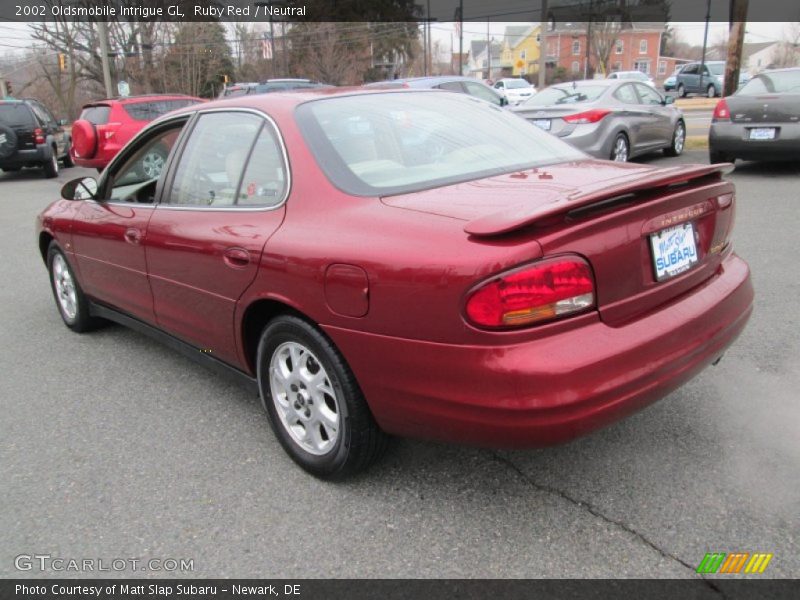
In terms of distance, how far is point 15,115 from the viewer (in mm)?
14750

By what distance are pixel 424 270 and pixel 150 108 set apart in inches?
490

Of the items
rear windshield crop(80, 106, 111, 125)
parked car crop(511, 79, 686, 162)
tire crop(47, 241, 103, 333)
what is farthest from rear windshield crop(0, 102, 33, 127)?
tire crop(47, 241, 103, 333)

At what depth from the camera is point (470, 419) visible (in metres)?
2.21

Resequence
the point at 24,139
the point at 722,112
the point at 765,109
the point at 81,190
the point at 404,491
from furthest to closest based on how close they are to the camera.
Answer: the point at 24,139
the point at 722,112
the point at 765,109
the point at 81,190
the point at 404,491

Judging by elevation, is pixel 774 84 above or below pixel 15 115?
above

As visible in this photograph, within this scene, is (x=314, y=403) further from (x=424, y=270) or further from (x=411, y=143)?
(x=411, y=143)

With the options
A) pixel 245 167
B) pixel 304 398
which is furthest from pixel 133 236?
pixel 304 398

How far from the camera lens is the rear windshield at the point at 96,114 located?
12781 millimetres

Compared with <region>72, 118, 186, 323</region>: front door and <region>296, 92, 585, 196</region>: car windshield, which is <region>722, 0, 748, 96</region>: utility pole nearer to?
<region>296, 92, 585, 196</region>: car windshield

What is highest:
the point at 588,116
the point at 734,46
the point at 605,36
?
the point at 605,36

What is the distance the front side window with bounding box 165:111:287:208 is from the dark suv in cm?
1317

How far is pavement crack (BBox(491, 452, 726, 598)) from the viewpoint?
2176mm

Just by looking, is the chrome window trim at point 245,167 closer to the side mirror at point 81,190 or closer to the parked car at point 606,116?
the side mirror at point 81,190

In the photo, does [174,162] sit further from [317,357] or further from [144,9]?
[144,9]
